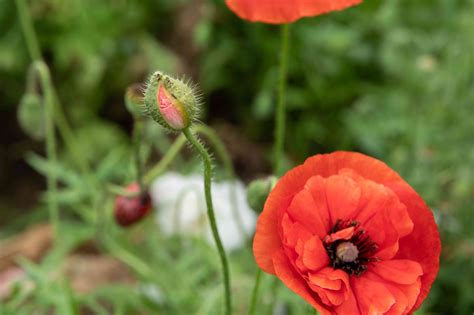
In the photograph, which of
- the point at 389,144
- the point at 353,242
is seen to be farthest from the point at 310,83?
the point at 353,242

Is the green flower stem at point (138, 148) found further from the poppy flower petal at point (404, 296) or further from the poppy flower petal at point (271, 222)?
the poppy flower petal at point (404, 296)

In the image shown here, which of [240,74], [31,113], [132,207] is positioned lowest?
[240,74]

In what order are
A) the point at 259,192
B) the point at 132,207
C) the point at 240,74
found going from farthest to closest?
1. the point at 240,74
2. the point at 132,207
3. the point at 259,192

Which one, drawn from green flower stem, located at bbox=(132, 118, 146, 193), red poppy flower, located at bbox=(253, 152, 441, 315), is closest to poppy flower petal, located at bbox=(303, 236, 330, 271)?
red poppy flower, located at bbox=(253, 152, 441, 315)

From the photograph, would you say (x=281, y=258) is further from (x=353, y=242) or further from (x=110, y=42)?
(x=110, y=42)

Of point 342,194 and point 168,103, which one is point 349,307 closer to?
point 342,194

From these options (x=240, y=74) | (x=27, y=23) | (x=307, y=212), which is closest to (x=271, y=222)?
(x=307, y=212)
